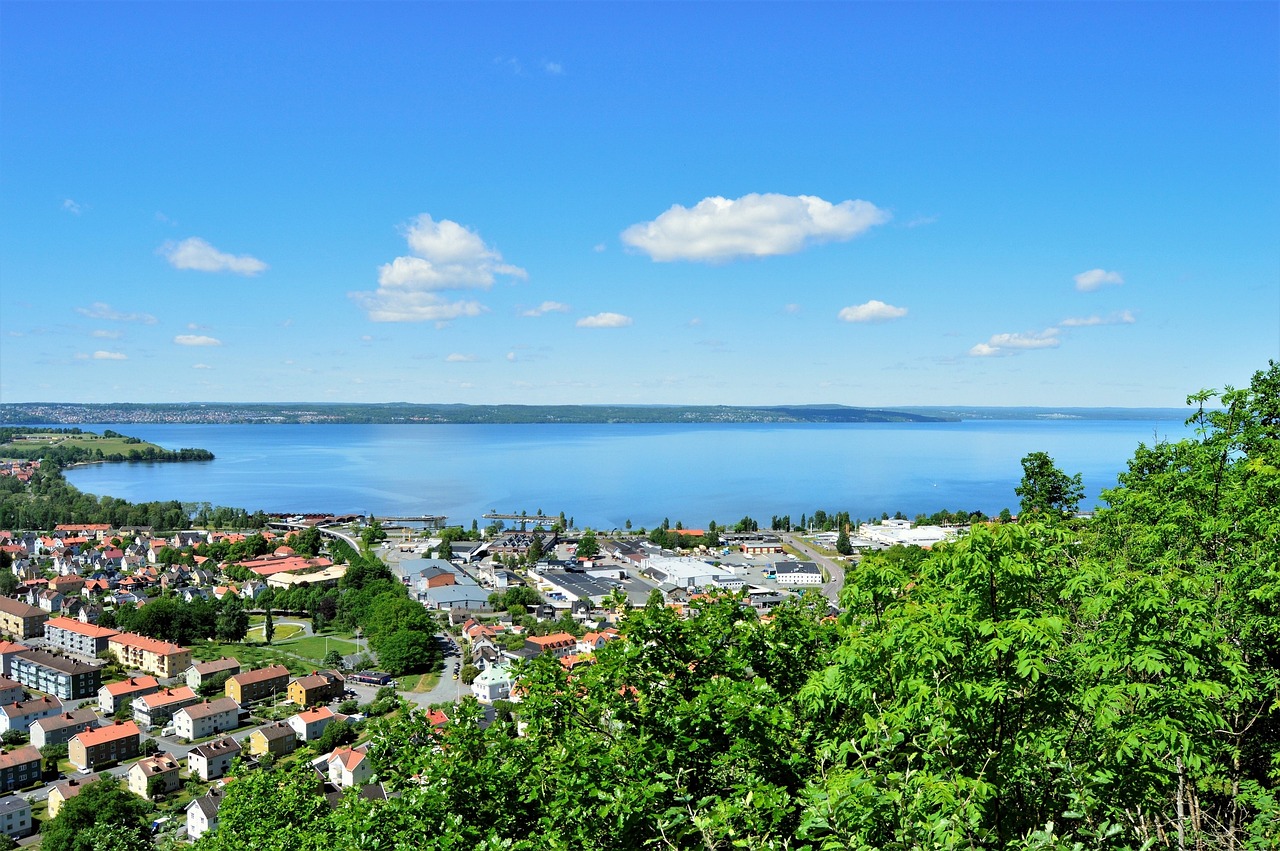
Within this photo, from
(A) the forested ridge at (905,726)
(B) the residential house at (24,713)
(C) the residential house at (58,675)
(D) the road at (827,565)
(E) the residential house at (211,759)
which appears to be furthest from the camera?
(D) the road at (827,565)

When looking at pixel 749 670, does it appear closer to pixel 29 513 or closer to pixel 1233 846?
pixel 1233 846

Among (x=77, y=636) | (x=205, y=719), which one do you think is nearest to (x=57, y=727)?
(x=205, y=719)

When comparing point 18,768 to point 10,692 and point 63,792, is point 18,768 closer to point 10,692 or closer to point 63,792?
point 63,792

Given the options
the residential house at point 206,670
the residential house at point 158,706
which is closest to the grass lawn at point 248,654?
the residential house at point 206,670

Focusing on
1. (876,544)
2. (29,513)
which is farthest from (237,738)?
(29,513)

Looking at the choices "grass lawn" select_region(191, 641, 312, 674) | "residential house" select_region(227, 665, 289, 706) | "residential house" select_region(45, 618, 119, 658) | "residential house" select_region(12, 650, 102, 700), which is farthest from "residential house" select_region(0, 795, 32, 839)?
"residential house" select_region(45, 618, 119, 658)

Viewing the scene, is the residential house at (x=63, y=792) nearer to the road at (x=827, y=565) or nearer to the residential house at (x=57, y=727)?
the residential house at (x=57, y=727)
